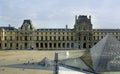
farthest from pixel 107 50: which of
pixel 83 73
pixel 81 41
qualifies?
pixel 81 41

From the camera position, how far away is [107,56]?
857 inches

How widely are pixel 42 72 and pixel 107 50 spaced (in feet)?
19.0

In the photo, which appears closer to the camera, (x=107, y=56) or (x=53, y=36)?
(x=107, y=56)

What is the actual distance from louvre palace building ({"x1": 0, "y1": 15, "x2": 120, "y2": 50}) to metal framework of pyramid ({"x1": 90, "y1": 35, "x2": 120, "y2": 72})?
233 feet

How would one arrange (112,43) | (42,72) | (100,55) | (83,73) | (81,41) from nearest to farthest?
(83,73)
(100,55)
(112,43)
(42,72)
(81,41)

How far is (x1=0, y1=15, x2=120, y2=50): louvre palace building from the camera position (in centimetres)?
9519

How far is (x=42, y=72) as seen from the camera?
2495cm

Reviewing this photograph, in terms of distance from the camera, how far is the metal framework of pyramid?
68.6ft

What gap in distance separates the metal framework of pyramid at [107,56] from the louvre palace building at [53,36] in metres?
71.2

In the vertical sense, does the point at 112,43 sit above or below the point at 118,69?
above

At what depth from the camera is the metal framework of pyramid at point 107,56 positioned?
20906mm

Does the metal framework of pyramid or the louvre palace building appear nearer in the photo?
the metal framework of pyramid

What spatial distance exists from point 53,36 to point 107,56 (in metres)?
74.8

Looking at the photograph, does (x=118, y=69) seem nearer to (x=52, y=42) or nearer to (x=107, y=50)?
(x=107, y=50)
